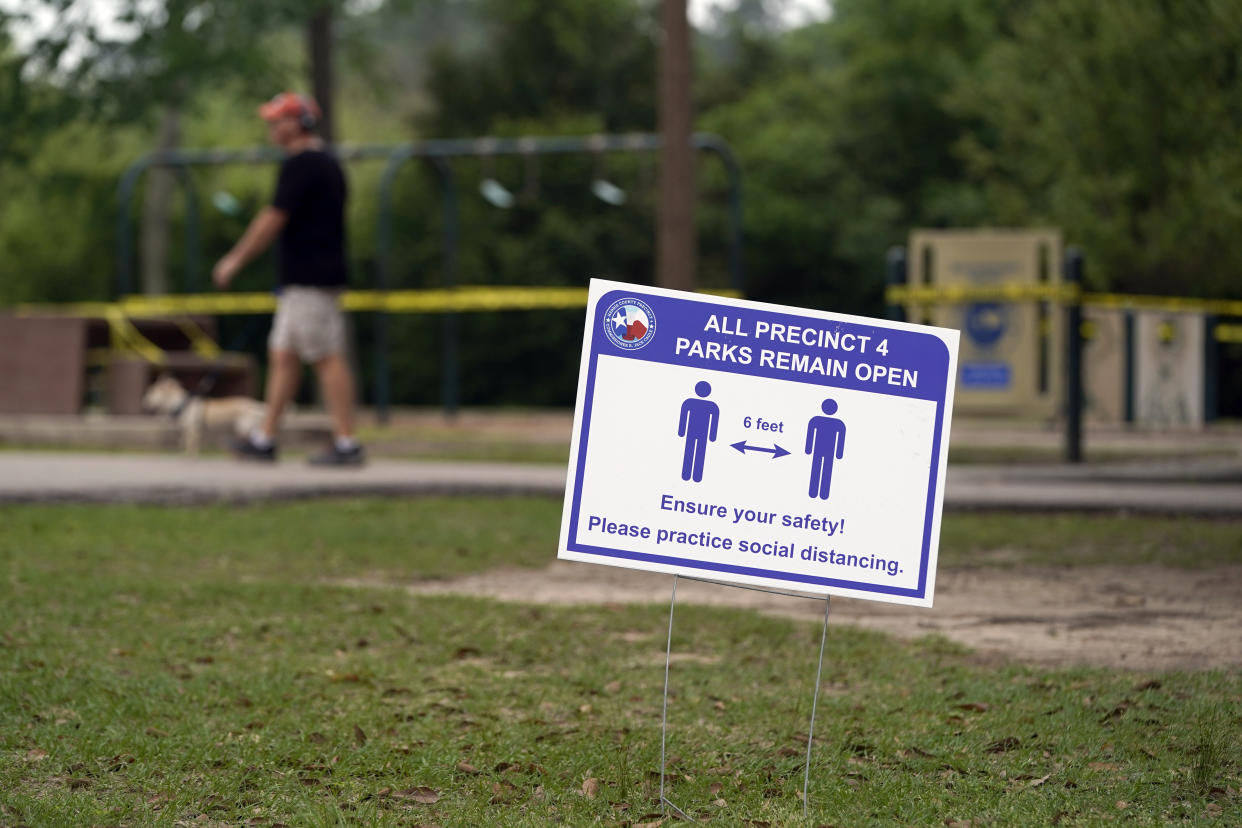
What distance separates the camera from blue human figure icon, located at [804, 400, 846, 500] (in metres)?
4.35

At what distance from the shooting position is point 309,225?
1145 cm

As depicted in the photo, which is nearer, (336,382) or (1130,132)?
(336,382)

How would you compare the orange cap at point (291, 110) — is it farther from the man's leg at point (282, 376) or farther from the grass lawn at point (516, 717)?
the grass lawn at point (516, 717)

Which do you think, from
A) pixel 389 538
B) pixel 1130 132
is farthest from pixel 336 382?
pixel 1130 132

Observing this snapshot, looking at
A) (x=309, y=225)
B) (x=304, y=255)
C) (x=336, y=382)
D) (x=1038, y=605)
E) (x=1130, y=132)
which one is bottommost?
(x=1038, y=605)

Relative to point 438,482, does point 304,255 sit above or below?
above

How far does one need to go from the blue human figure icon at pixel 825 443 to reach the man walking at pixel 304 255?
23.6 ft

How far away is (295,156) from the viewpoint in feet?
37.8

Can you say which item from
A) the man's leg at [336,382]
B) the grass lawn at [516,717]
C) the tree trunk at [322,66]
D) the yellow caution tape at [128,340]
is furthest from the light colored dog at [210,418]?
the tree trunk at [322,66]

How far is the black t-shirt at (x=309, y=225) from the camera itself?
11.4 meters

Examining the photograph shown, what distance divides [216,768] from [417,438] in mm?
12895

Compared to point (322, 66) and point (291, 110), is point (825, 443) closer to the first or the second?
point (291, 110)

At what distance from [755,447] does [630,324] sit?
0.42 metres

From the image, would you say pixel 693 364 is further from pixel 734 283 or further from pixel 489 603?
pixel 734 283
